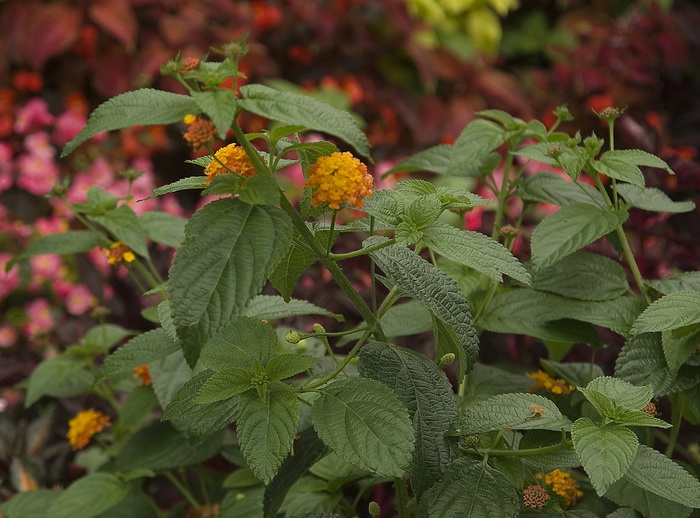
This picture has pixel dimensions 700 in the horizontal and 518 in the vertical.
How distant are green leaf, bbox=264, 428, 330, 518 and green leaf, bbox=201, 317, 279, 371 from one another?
0.42 ft

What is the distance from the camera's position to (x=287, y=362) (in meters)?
0.79

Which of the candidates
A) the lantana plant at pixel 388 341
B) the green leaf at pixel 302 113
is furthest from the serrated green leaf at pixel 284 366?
the green leaf at pixel 302 113

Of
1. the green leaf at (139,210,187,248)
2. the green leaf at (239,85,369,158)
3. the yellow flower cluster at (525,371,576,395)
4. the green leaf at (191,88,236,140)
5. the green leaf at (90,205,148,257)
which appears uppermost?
the green leaf at (191,88,236,140)

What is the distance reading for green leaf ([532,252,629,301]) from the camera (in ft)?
3.24

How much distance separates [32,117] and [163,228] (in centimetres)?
178

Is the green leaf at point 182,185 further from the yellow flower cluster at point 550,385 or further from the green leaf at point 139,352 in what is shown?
the yellow flower cluster at point 550,385

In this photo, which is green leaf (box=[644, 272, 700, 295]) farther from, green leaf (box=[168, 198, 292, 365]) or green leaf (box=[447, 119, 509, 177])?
green leaf (box=[168, 198, 292, 365])

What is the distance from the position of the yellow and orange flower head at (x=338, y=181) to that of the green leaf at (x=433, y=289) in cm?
8

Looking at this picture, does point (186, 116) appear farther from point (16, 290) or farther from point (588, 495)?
point (16, 290)

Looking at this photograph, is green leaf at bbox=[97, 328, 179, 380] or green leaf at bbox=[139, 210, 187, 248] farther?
green leaf at bbox=[139, 210, 187, 248]

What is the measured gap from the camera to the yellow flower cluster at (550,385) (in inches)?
39.0

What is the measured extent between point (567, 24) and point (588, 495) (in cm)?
319

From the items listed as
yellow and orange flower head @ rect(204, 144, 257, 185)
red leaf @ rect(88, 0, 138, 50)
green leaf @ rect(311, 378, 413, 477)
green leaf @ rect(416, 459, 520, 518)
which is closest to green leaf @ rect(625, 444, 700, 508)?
green leaf @ rect(416, 459, 520, 518)

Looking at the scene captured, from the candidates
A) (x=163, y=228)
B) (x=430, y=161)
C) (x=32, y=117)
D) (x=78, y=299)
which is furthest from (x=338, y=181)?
(x=32, y=117)
